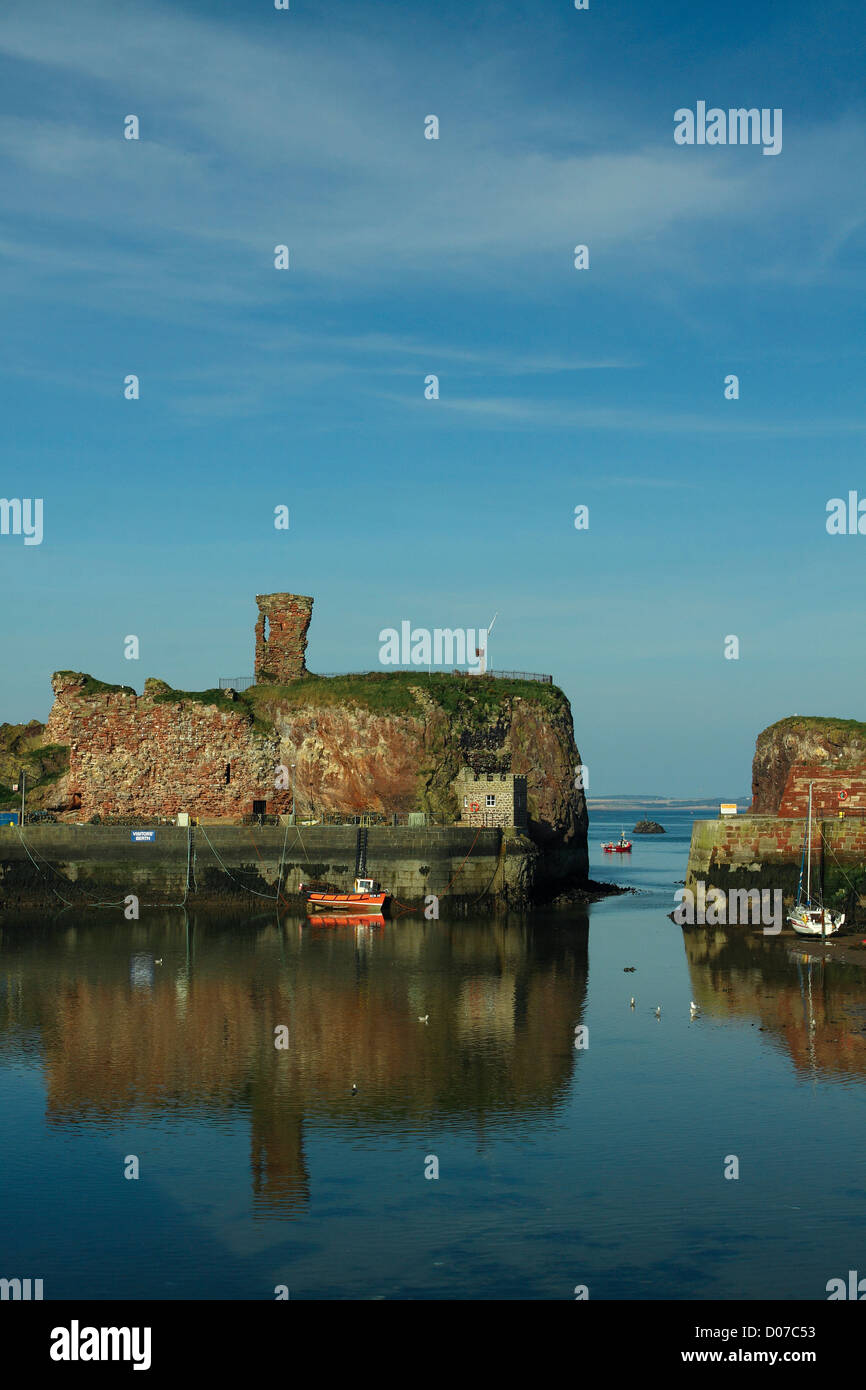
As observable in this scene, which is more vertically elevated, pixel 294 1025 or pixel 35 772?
pixel 35 772

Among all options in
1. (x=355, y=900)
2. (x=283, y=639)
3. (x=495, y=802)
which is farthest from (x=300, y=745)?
(x=355, y=900)

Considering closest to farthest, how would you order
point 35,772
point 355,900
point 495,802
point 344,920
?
point 344,920
point 355,900
point 495,802
point 35,772

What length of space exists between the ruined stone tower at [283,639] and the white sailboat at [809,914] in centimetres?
4220

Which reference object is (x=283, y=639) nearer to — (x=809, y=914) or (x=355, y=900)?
(x=355, y=900)

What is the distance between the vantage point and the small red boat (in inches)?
2842

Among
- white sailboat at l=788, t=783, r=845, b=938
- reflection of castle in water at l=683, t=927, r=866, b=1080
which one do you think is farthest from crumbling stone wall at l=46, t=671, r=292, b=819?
white sailboat at l=788, t=783, r=845, b=938

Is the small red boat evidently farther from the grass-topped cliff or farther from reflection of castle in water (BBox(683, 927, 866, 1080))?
the grass-topped cliff

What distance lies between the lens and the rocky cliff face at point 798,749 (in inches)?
4614

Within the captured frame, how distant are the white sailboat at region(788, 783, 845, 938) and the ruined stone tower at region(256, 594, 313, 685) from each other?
138 ft

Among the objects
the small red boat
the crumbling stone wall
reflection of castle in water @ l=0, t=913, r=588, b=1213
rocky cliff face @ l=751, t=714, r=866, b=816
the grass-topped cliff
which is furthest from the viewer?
rocky cliff face @ l=751, t=714, r=866, b=816

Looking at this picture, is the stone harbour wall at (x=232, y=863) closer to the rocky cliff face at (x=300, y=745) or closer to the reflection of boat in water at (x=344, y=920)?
the reflection of boat in water at (x=344, y=920)

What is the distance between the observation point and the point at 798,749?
4877 inches

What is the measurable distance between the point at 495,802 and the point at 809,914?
77.0 feet
